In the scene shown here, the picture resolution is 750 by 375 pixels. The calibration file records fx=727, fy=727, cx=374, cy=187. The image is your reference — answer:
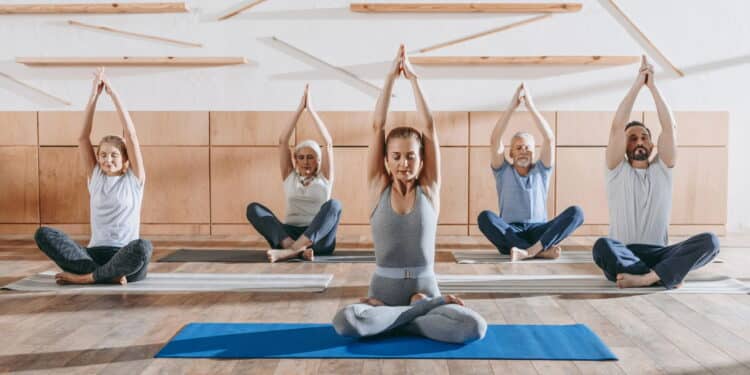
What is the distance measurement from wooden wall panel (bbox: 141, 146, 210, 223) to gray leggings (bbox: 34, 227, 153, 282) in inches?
89.5

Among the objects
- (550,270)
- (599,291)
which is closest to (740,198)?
(550,270)

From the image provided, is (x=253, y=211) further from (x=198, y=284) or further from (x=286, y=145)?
(x=198, y=284)

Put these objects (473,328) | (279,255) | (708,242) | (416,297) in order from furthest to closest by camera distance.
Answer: (279,255) < (708,242) < (416,297) < (473,328)

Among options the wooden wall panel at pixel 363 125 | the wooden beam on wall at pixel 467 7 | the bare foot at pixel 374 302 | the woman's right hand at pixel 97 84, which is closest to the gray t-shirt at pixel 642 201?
the bare foot at pixel 374 302

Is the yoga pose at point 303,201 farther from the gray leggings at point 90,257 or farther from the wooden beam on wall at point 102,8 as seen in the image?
the wooden beam on wall at point 102,8

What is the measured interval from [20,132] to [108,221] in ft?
9.10

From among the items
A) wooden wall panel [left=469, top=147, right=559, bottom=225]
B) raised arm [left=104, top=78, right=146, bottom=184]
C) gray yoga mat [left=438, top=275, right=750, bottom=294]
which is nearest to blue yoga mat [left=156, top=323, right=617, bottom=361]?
gray yoga mat [left=438, top=275, right=750, bottom=294]

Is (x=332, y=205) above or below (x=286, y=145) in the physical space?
below

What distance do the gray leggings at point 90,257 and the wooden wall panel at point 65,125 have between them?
242 centimetres

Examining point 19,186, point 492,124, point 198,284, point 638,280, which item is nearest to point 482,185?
point 492,124

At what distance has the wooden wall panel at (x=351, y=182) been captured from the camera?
6031 mm

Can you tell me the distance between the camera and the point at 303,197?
16.2 ft

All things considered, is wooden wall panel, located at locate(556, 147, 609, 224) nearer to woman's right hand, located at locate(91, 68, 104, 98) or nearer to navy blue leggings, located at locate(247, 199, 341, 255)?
navy blue leggings, located at locate(247, 199, 341, 255)

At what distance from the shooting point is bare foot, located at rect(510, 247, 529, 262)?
4.61 m
